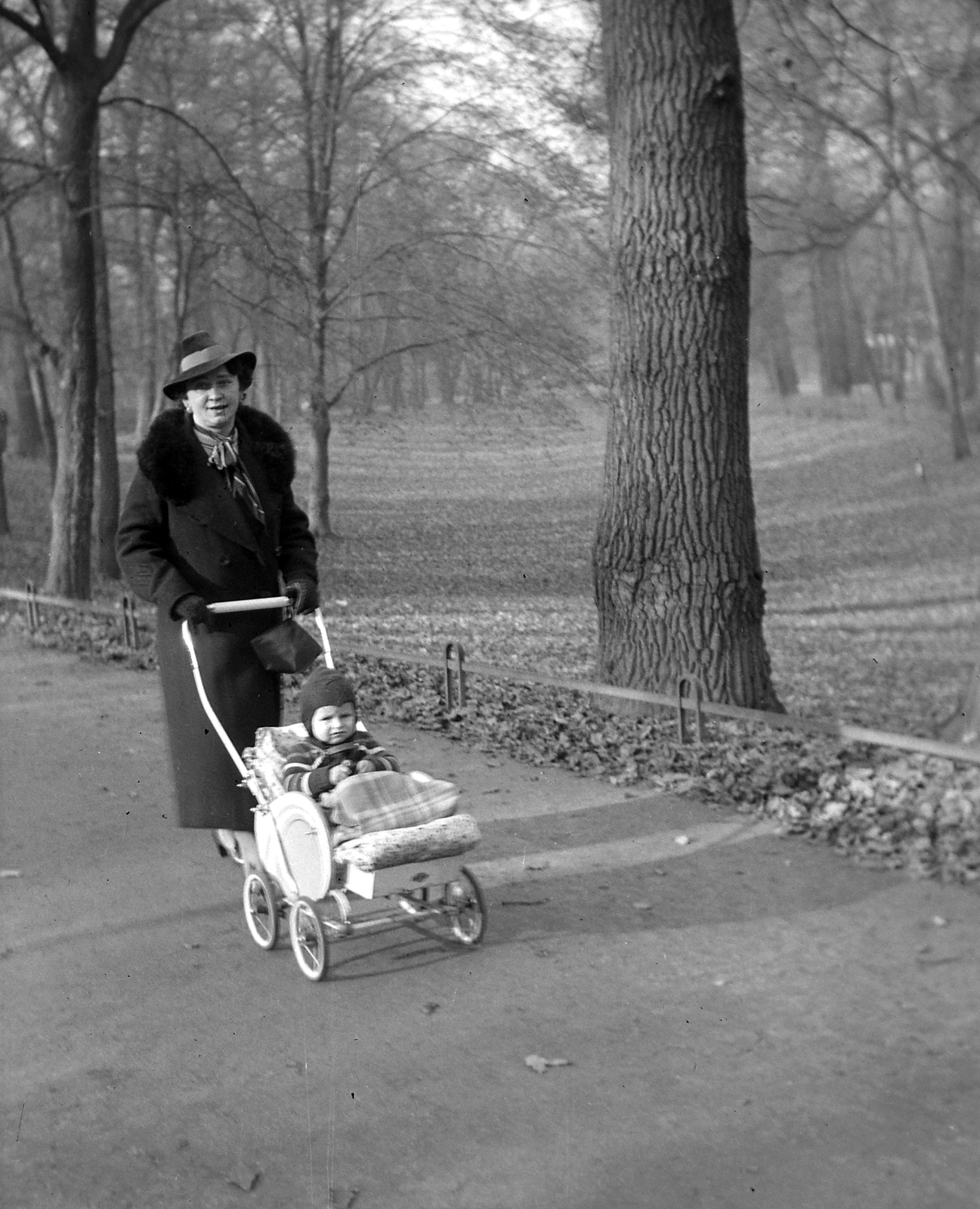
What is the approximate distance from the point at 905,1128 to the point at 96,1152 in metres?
2.13

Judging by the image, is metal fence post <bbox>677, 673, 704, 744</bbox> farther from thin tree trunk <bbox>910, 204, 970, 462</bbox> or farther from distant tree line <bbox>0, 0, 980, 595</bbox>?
distant tree line <bbox>0, 0, 980, 595</bbox>

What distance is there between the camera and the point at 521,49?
1573cm

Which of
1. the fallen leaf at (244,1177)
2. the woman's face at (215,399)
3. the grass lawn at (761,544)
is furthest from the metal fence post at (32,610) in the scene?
the fallen leaf at (244,1177)

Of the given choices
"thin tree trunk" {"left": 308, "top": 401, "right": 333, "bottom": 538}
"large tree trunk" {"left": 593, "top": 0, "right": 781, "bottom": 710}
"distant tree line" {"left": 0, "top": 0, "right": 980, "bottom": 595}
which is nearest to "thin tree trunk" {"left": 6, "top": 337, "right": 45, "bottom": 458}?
"distant tree line" {"left": 0, "top": 0, "right": 980, "bottom": 595}

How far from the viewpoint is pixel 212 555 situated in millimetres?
5680

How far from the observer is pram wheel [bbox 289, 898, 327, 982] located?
4945 mm

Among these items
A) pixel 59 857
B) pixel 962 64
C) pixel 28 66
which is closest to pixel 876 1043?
pixel 59 857

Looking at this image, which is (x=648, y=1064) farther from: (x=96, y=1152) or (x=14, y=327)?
(x=14, y=327)

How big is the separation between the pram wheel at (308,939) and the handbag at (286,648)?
0.95m

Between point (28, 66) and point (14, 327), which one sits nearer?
point (28, 66)

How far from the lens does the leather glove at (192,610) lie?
5.42 meters

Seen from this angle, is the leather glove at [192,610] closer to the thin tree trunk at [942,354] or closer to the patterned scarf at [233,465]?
the patterned scarf at [233,465]

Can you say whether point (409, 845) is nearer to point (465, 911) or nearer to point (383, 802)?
point (383, 802)

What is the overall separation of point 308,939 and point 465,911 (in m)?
0.59
